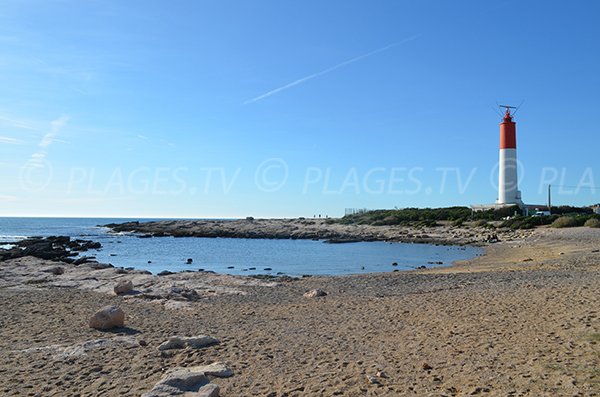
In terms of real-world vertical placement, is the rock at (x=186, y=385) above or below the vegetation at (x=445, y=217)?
below

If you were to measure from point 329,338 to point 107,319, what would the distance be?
16.8 ft

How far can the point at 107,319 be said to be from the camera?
11484 mm

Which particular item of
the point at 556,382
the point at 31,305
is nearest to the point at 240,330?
the point at 556,382

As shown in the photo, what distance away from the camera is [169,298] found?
623 inches

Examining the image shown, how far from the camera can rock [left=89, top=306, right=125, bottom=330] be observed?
37.7 feet

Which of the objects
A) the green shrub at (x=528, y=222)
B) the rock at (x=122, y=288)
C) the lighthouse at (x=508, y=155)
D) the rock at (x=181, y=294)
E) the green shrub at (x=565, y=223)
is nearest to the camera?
the rock at (x=181, y=294)

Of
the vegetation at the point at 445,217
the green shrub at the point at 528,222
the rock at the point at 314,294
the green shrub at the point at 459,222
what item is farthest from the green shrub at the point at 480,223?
the rock at the point at 314,294

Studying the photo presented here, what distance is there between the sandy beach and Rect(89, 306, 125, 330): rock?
21 centimetres

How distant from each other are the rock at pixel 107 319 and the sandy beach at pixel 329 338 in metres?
0.21

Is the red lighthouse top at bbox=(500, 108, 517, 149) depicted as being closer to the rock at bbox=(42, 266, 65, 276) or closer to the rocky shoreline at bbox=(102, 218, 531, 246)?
the rocky shoreline at bbox=(102, 218, 531, 246)

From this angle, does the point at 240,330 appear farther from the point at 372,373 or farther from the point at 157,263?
the point at 157,263

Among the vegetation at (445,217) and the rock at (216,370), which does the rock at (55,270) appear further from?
the vegetation at (445,217)

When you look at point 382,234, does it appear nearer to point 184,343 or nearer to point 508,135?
point 508,135

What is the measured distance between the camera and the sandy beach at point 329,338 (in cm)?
729
